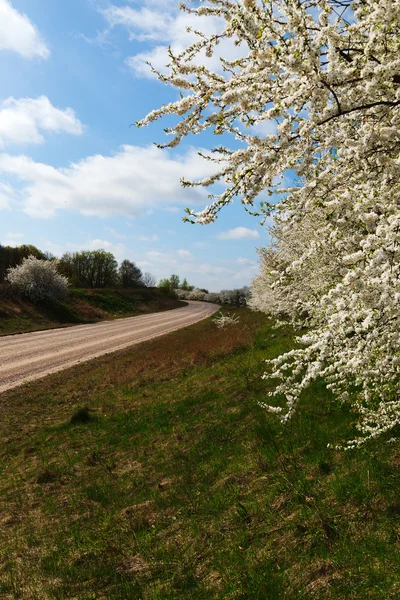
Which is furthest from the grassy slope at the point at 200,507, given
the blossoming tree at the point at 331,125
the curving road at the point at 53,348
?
the curving road at the point at 53,348

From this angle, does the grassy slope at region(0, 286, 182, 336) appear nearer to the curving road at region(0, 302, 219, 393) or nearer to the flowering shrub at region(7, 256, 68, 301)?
the flowering shrub at region(7, 256, 68, 301)

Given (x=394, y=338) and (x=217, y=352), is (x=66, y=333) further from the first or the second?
(x=394, y=338)

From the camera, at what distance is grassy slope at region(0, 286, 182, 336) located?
107 ft

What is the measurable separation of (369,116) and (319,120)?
1429 mm

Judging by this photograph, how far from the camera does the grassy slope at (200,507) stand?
13.1ft

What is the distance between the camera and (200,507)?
5.53m

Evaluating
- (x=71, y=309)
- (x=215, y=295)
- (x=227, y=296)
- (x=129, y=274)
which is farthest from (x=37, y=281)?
(x=215, y=295)

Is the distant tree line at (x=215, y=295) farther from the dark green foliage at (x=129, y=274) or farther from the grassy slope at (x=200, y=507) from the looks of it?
the grassy slope at (x=200, y=507)

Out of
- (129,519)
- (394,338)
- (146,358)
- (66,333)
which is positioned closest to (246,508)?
(129,519)

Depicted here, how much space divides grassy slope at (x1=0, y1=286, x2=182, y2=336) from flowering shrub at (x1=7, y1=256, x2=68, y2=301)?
1.18m

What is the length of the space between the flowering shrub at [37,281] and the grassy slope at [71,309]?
118 centimetres

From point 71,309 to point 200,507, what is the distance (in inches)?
1549

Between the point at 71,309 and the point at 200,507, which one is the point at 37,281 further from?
the point at 200,507

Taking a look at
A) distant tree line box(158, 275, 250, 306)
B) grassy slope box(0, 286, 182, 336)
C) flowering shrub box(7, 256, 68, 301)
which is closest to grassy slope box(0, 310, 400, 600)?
grassy slope box(0, 286, 182, 336)
